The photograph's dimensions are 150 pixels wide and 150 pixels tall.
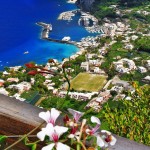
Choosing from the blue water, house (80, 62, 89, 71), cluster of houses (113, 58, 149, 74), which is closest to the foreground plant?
cluster of houses (113, 58, 149, 74)

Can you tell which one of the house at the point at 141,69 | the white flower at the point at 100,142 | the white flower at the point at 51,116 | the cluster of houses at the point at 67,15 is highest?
the white flower at the point at 51,116

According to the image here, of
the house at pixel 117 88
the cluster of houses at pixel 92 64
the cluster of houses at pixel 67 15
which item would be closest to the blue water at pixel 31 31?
the cluster of houses at pixel 67 15

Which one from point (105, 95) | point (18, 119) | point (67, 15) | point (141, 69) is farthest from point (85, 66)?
point (18, 119)

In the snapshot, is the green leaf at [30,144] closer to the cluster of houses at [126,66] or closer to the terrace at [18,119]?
the terrace at [18,119]

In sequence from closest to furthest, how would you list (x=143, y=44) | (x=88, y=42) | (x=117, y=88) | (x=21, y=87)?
(x=117, y=88) → (x=21, y=87) → (x=143, y=44) → (x=88, y=42)

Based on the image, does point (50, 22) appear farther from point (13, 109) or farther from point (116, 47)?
point (13, 109)

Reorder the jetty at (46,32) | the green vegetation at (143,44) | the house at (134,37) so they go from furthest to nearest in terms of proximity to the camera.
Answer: the house at (134,37), the jetty at (46,32), the green vegetation at (143,44)

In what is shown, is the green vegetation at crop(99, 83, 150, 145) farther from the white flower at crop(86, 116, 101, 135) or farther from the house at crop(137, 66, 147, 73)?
the house at crop(137, 66, 147, 73)

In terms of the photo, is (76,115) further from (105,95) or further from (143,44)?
(143,44)
